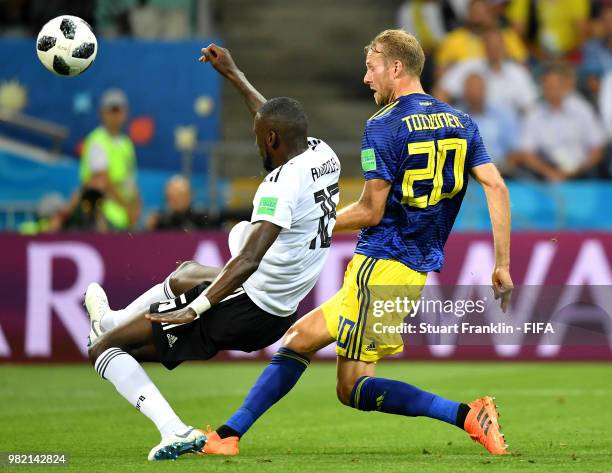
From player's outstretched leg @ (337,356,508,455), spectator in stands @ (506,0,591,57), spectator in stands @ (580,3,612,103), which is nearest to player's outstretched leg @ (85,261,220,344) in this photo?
player's outstretched leg @ (337,356,508,455)

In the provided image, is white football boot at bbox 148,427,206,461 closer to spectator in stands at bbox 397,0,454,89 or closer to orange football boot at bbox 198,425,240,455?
orange football boot at bbox 198,425,240,455

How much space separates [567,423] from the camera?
893cm

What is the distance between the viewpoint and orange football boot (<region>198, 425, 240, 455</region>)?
7234mm

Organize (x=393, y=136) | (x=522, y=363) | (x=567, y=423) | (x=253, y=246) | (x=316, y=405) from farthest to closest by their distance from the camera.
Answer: (x=522, y=363) → (x=316, y=405) → (x=567, y=423) → (x=393, y=136) → (x=253, y=246)

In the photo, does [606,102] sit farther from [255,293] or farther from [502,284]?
[255,293]

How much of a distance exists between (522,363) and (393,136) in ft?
21.8

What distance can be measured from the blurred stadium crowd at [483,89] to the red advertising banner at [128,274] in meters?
1.04

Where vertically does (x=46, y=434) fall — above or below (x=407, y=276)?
below

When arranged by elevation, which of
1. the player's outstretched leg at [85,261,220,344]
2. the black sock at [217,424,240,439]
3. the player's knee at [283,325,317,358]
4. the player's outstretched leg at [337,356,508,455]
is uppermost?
the player's outstretched leg at [85,261,220,344]

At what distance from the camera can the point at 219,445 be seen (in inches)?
285

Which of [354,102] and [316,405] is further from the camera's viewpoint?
[354,102]

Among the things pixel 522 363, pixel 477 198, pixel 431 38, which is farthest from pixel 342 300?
pixel 431 38

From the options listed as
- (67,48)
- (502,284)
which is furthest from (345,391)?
(67,48)

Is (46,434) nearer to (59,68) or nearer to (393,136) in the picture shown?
(59,68)
